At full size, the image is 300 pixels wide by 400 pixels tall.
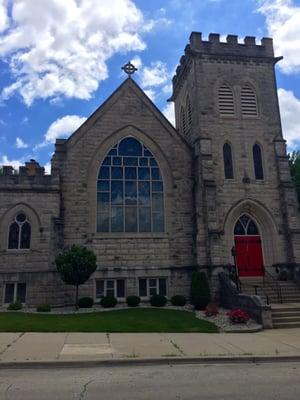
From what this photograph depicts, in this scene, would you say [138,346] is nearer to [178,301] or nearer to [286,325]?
[286,325]

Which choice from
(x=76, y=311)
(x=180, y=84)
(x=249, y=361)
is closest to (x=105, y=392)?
(x=249, y=361)

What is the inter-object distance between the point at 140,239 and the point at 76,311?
18.4 feet

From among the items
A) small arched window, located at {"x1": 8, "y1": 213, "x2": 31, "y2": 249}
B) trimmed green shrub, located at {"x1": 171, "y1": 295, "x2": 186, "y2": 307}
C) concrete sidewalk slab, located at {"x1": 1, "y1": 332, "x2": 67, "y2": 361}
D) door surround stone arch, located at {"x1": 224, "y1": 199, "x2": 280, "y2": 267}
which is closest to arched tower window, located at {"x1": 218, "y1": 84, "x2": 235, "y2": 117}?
door surround stone arch, located at {"x1": 224, "y1": 199, "x2": 280, "y2": 267}

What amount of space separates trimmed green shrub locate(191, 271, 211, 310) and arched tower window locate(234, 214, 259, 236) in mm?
4001

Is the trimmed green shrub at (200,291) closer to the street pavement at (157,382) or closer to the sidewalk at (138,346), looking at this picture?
the sidewalk at (138,346)

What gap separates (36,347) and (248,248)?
15.5 m

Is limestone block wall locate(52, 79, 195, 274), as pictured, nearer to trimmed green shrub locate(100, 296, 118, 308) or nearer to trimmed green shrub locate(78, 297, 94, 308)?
trimmed green shrub locate(100, 296, 118, 308)

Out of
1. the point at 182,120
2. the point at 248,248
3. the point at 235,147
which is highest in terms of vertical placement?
the point at 182,120

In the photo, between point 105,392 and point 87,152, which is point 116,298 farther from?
point 105,392

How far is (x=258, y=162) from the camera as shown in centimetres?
2422

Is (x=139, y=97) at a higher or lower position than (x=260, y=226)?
higher

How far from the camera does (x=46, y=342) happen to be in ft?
35.1

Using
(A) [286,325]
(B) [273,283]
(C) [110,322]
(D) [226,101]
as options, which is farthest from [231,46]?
(C) [110,322]

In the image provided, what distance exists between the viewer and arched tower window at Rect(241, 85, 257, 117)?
82.1 ft
